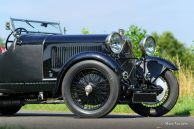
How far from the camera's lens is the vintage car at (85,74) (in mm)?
9734

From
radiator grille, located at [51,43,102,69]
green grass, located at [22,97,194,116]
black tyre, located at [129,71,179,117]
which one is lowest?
green grass, located at [22,97,194,116]

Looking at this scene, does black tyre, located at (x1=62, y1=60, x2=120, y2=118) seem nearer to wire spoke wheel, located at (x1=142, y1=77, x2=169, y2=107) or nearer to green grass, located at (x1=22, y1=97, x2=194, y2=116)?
wire spoke wheel, located at (x1=142, y1=77, x2=169, y2=107)

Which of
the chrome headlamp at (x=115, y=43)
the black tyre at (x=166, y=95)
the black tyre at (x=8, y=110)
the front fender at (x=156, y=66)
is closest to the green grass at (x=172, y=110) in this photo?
the black tyre at (x=166, y=95)

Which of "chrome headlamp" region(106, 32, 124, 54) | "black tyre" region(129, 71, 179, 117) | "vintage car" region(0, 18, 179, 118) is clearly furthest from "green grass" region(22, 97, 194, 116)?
"chrome headlamp" region(106, 32, 124, 54)

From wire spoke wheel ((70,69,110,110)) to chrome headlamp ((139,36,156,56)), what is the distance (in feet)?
3.91

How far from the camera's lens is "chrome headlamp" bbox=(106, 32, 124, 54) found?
991cm

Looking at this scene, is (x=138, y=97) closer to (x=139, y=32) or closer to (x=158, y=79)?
Result: (x=158, y=79)

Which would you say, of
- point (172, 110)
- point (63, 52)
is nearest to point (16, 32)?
point (63, 52)

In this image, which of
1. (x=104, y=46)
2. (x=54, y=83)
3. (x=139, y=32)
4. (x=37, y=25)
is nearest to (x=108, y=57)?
(x=104, y=46)

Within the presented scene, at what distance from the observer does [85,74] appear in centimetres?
989

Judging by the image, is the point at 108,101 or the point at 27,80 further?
the point at 27,80

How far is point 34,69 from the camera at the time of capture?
410 inches

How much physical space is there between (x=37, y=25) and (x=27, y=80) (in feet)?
5.93

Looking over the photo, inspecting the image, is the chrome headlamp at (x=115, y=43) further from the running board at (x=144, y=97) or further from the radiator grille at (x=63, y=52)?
the running board at (x=144, y=97)
